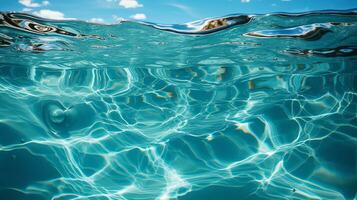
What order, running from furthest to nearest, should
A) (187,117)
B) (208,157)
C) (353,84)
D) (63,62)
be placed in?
1. (353,84)
2. (63,62)
3. (187,117)
4. (208,157)

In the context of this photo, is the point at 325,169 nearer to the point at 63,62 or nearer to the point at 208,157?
the point at 208,157

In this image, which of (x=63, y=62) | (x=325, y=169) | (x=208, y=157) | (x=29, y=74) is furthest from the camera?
(x=29, y=74)

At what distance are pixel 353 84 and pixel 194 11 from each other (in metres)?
13.1

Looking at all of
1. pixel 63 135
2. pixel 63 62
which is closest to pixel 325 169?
pixel 63 135

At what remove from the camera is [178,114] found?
9.83m

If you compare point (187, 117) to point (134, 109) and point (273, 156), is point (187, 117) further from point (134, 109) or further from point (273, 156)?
point (273, 156)

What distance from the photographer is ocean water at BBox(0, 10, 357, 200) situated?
686 centimetres

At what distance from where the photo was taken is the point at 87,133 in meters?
8.58

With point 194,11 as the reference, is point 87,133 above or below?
below

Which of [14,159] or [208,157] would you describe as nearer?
[14,159]

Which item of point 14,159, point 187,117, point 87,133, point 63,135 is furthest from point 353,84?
point 14,159

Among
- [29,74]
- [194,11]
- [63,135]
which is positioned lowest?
[63,135]

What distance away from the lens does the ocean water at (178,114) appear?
686 cm

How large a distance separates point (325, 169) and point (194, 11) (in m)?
6.64
